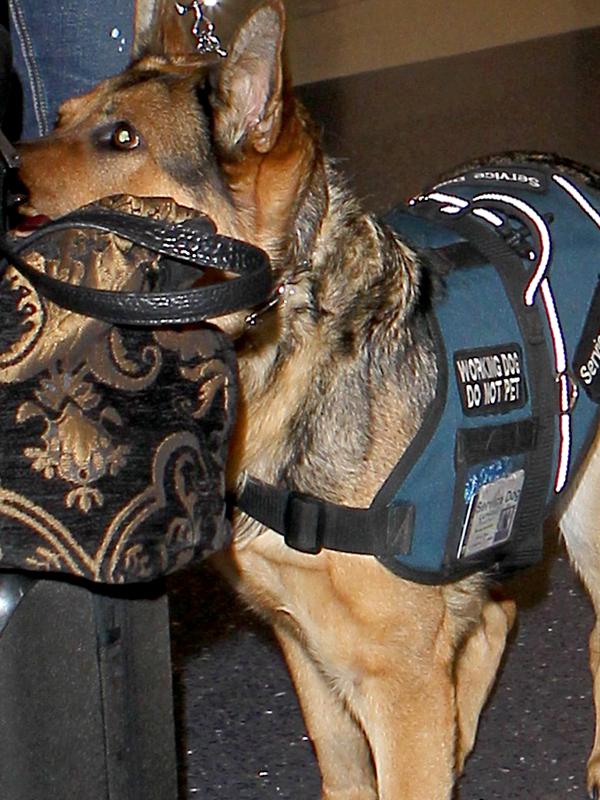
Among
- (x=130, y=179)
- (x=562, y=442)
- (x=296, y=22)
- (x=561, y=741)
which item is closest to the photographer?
(x=130, y=179)

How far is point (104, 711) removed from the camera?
1.33 meters

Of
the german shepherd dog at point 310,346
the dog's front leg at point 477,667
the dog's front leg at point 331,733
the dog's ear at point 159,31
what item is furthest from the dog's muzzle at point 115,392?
the dog's front leg at point 477,667

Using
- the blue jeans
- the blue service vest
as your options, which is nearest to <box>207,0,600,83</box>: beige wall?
the blue jeans

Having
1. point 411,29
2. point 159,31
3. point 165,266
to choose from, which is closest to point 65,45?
point 159,31

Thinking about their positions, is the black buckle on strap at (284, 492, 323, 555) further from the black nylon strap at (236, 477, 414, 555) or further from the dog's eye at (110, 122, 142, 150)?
the dog's eye at (110, 122, 142, 150)

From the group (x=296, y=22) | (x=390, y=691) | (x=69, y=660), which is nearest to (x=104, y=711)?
(x=69, y=660)

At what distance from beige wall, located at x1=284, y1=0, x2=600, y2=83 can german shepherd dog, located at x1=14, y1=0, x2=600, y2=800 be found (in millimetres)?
5349

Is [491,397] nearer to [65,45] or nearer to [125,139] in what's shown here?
[125,139]

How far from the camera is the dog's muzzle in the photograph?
3.87ft

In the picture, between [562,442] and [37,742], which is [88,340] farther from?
[562,442]

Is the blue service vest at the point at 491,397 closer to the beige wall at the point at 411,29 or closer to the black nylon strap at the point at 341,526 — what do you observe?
the black nylon strap at the point at 341,526

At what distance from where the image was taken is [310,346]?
186 centimetres

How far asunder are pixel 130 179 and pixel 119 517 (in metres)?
0.76

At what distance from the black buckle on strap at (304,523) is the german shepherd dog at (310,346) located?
0.10ft
